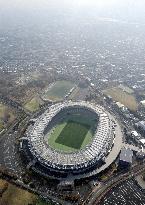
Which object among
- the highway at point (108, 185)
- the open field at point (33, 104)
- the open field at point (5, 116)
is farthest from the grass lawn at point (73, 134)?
the open field at point (5, 116)

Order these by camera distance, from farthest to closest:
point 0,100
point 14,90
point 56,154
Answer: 1. point 14,90
2. point 0,100
3. point 56,154

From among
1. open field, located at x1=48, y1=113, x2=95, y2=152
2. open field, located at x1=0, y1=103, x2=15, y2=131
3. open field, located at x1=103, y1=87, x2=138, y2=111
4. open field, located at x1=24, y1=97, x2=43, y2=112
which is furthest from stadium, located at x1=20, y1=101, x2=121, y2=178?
open field, located at x1=103, y1=87, x2=138, y2=111

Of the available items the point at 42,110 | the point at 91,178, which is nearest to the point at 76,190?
the point at 91,178

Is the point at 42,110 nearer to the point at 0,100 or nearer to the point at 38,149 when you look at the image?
the point at 0,100

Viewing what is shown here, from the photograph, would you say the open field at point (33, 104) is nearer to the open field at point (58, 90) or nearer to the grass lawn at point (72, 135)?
the open field at point (58, 90)

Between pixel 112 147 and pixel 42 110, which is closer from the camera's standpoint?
pixel 112 147

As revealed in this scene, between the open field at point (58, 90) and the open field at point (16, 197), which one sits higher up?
the open field at point (16, 197)

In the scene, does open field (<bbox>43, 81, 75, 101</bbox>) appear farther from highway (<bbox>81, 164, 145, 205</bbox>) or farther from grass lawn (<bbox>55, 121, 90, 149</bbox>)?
highway (<bbox>81, 164, 145, 205</bbox>)
